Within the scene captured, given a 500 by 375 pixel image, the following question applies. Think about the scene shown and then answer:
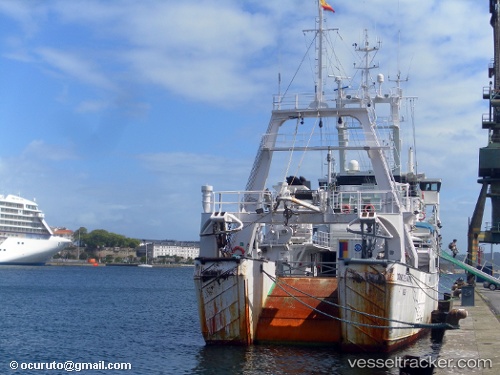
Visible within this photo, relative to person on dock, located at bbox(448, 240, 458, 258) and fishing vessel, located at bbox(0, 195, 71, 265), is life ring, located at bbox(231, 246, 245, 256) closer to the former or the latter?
person on dock, located at bbox(448, 240, 458, 258)

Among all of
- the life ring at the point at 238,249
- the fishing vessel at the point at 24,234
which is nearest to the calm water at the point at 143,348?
the life ring at the point at 238,249

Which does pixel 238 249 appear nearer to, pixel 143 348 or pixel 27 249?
pixel 143 348

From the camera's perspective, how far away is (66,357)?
1894 centimetres

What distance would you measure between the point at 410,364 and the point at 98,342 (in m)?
12.5

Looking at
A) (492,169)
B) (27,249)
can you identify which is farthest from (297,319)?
(27,249)

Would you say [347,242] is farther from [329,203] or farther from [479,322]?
[479,322]

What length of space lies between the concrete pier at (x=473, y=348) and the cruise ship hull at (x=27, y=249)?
340 feet

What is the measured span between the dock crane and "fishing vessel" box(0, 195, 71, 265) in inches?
3382

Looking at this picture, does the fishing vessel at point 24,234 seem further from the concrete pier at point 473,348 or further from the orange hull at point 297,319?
the concrete pier at point 473,348

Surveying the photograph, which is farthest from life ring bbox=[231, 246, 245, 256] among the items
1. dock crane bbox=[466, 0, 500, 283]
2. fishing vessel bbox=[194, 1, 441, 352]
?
dock crane bbox=[466, 0, 500, 283]

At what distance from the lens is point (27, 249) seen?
118 meters

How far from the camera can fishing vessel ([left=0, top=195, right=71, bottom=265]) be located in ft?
382

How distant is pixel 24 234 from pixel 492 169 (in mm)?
94863

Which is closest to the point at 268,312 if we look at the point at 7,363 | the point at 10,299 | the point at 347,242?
the point at 347,242
